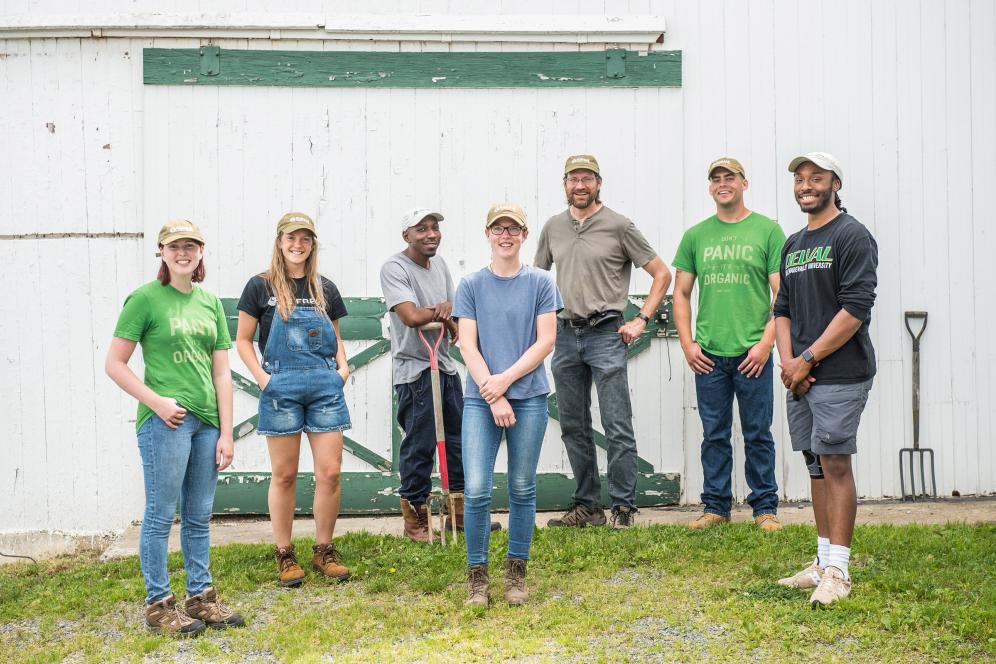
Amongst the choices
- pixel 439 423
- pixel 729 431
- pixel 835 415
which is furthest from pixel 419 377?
pixel 835 415

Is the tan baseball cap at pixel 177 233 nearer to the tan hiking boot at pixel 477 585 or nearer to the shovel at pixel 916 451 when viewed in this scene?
the tan hiking boot at pixel 477 585

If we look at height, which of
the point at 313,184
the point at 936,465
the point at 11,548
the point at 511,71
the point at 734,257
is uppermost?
the point at 511,71

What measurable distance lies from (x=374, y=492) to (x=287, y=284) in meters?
2.30

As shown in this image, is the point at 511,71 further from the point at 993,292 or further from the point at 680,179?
the point at 993,292

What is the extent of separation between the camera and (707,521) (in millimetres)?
5828

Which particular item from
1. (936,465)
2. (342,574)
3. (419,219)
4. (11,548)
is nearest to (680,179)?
(419,219)

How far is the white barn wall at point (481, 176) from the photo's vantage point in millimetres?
→ 6746

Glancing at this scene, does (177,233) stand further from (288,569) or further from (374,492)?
(374,492)

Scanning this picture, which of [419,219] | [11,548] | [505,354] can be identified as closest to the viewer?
[505,354]

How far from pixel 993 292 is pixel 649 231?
246 centimetres

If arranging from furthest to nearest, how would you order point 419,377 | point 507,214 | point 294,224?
point 419,377, point 294,224, point 507,214

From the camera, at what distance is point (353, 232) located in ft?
22.4

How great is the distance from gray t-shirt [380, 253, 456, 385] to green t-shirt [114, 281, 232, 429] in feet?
4.46

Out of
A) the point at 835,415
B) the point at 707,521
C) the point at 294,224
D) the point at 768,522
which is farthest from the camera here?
the point at 707,521
